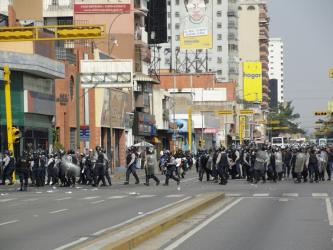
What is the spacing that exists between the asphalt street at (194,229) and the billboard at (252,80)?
153300 millimetres

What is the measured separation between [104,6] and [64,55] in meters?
14.3

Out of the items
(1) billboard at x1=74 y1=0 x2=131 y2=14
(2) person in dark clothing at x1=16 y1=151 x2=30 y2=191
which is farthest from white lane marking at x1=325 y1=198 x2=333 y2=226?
(1) billboard at x1=74 y1=0 x2=131 y2=14

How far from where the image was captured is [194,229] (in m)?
19.2

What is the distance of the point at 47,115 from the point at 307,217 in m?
39.8

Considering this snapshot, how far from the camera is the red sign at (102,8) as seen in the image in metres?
75.8

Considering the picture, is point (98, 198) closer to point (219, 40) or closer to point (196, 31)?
point (196, 31)

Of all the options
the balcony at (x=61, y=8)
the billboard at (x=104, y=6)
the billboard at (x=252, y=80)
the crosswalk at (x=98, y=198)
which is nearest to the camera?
the crosswalk at (x=98, y=198)

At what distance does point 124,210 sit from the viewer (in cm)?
2562

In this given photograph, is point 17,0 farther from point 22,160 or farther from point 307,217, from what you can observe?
point 307,217

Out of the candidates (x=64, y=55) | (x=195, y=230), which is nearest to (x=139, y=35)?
(x=64, y=55)

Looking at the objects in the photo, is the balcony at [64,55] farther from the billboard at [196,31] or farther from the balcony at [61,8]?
the billboard at [196,31]

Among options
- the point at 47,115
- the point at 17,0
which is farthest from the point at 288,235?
the point at 17,0

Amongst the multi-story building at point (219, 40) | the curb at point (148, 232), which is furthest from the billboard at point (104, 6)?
the multi-story building at point (219, 40)

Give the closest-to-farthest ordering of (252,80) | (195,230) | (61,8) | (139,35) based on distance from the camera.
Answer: (195,230), (61,8), (139,35), (252,80)
